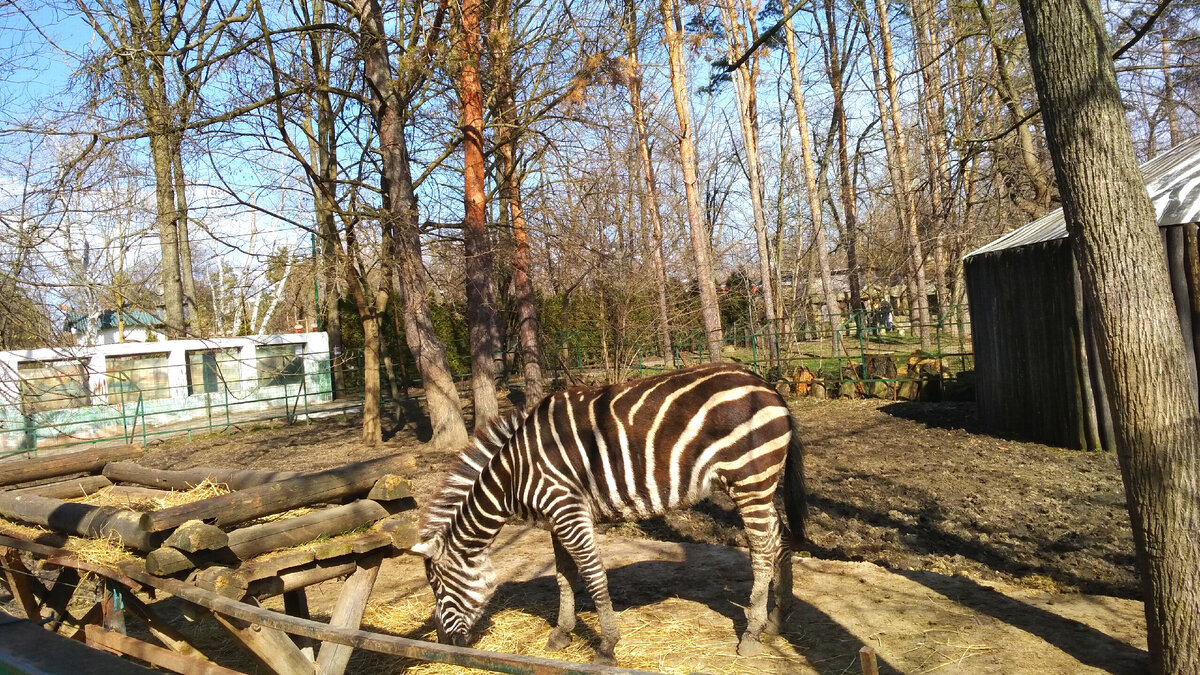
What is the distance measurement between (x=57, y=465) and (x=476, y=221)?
8.05 metres

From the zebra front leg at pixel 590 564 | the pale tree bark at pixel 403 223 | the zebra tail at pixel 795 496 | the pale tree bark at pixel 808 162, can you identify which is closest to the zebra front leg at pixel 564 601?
the zebra front leg at pixel 590 564

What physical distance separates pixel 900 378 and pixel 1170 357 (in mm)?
13262

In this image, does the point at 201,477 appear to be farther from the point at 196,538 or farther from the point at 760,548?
the point at 760,548

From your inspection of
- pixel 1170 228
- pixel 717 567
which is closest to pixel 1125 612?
pixel 717 567

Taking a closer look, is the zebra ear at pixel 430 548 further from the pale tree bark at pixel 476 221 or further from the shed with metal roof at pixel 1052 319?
the shed with metal roof at pixel 1052 319

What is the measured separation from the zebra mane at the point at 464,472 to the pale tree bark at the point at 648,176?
16.3 feet

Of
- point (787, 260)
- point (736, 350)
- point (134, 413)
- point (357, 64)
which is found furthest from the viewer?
point (787, 260)

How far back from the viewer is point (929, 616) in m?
5.14

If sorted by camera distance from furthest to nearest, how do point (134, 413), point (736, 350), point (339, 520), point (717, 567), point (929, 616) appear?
point (736, 350), point (134, 413), point (717, 567), point (929, 616), point (339, 520)

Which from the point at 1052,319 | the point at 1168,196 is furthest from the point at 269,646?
the point at 1168,196

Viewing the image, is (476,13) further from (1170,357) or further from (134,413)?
(134,413)

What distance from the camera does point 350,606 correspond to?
15.4 feet

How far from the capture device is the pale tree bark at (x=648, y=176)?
12.1 m

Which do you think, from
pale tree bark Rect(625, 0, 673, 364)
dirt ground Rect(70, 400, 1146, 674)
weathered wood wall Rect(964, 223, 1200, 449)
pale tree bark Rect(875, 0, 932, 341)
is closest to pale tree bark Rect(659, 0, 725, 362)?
pale tree bark Rect(625, 0, 673, 364)
